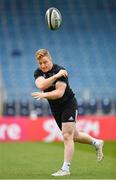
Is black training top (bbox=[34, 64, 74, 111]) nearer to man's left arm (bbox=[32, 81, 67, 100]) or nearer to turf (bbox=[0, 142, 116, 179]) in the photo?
man's left arm (bbox=[32, 81, 67, 100])

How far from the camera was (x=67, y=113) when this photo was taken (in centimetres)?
1146

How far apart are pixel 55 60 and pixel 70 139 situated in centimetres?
2033

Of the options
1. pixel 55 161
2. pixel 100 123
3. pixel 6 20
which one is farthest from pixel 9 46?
pixel 55 161

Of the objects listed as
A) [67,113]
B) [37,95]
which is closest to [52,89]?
[67,113]

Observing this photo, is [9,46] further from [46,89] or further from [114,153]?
[46,89]

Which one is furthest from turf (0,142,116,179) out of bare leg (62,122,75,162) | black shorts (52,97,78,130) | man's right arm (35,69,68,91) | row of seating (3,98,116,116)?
row of seating (3,98,116,116)

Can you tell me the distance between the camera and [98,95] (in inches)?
1038

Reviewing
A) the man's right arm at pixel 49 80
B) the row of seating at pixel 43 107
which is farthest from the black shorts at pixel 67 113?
the row of seating at pixel 43 107

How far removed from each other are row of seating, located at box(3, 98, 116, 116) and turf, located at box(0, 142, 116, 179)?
19.6ft

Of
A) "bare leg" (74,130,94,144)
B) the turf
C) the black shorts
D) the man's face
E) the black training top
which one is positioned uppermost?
the man's face

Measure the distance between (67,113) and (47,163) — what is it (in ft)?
9.04

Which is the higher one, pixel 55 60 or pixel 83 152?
pixel 55 60

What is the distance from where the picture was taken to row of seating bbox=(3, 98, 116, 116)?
82.5ft

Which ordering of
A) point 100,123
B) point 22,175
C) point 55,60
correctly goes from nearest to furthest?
point 22,175, point 100,123, point 55,60
